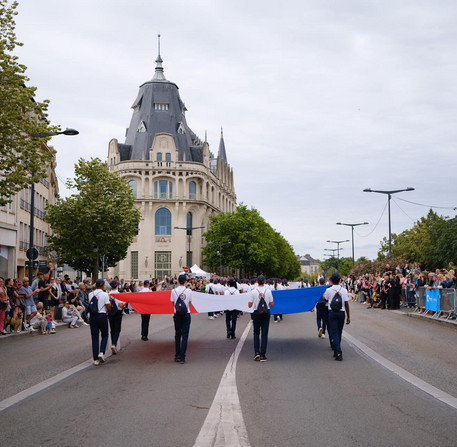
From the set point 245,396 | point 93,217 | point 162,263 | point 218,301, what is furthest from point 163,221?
point 245,396

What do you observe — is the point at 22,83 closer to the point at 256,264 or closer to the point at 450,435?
the point at 450,435

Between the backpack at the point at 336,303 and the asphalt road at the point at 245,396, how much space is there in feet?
3.44

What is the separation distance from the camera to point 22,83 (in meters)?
20.7

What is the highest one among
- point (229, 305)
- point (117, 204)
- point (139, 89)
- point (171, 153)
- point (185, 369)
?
point (139, 89)

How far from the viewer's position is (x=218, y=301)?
1647 centimetres

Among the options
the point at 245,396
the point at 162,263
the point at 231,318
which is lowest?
the point at 245,396

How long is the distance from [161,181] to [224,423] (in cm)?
9788

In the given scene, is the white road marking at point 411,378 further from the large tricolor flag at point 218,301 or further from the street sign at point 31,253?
the street sign at point 31,253

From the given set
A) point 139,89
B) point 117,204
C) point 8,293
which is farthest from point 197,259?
point 8,293

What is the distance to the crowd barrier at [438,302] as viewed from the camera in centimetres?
2475

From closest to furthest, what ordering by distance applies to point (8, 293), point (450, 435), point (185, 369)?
point (450, 435) < point (185, 369) < point (8, 293)

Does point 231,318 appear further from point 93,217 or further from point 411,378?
point 93,217

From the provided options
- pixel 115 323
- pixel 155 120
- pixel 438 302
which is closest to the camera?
pixel 115 323

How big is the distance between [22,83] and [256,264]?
79738 mm
